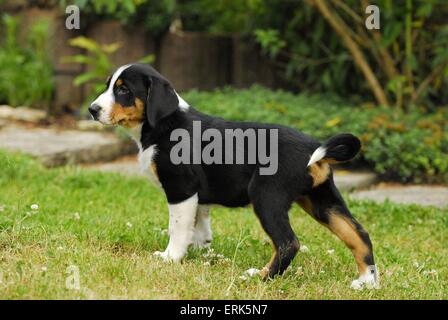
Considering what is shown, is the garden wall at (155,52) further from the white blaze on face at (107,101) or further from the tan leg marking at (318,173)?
the tan leg marking at (318,173)

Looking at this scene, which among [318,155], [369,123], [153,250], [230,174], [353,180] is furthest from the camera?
[369,123]

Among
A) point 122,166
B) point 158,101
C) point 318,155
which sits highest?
point 158,101

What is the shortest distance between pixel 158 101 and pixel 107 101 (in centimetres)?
28

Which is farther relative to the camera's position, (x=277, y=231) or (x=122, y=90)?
(x=122, y=90)

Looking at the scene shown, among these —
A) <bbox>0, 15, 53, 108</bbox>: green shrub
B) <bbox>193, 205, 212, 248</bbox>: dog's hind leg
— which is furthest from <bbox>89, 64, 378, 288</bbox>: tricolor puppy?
<bbox>0, 15, 53, 108</bbox>: green shrub

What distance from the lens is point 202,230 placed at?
15.8 feet

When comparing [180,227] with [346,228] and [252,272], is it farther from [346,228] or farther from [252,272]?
[346,228]

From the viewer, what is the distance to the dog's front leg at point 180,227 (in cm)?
443

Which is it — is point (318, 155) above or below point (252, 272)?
above

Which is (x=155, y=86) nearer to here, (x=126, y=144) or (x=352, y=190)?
(x=352, y=190)

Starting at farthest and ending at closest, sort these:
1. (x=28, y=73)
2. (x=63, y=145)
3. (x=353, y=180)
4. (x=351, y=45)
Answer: (x=28, y=73) < (x=351, y=45) < (x=63, y=145) < (x=353, y=180)

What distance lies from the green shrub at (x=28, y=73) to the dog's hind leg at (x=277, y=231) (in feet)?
21.6

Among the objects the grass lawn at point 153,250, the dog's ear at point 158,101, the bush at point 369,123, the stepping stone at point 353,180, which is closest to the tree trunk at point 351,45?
the bush at point 369,123

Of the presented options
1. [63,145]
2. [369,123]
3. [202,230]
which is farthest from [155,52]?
[202,230]
